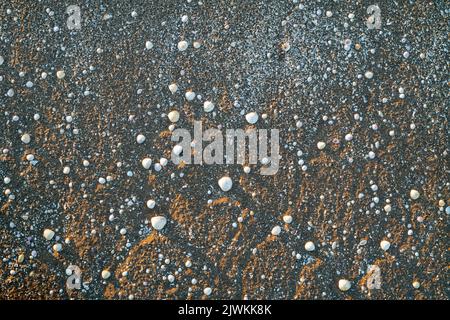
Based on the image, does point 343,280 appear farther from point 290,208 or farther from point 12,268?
point 12,268

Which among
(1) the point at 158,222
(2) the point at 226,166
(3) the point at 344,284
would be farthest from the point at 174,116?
(3) the point at 344,284

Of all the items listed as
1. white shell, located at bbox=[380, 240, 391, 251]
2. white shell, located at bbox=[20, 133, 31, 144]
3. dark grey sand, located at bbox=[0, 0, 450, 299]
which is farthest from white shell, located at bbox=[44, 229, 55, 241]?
white shell, located at bbox=[380, 240, 391, 251]

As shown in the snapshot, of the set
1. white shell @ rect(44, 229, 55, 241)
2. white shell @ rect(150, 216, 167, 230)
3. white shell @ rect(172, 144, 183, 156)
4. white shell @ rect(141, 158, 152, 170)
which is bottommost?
white shell @ rect(44, 229, 55, 241)

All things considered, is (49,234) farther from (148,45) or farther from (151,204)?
(148,45)

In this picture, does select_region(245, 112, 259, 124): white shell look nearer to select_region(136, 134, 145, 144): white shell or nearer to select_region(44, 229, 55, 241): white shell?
select_region(136, 134, 145, 144): white shell

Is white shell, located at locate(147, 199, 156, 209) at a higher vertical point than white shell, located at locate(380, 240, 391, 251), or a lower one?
higher

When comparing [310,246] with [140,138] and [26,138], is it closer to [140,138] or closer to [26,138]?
[140,138]

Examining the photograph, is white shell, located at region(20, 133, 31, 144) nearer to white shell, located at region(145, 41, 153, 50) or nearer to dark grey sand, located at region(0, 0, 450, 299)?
dark grey sand, located at region(0, 0, 450, 299)

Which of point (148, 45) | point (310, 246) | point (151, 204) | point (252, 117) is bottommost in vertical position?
point (310, 246)

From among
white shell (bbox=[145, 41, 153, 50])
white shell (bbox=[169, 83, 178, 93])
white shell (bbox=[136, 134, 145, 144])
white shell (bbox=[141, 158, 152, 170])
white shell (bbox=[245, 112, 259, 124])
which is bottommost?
white shell (bbox=[141, 158, 152, 170])

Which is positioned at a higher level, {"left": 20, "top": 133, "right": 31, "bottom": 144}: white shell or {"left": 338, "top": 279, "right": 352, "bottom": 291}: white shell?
{"left": 20, "top": 133, "right": 31, "bottom": 144}: white shell

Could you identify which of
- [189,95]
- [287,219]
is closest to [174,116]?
[189,95]

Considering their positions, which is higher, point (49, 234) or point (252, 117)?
point (252, 117)

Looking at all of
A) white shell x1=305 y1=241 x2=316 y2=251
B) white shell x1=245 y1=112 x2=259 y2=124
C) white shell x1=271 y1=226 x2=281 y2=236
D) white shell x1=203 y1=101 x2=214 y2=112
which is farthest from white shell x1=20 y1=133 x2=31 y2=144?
white shell x1=305 y1=241 x2=316 y2=251
